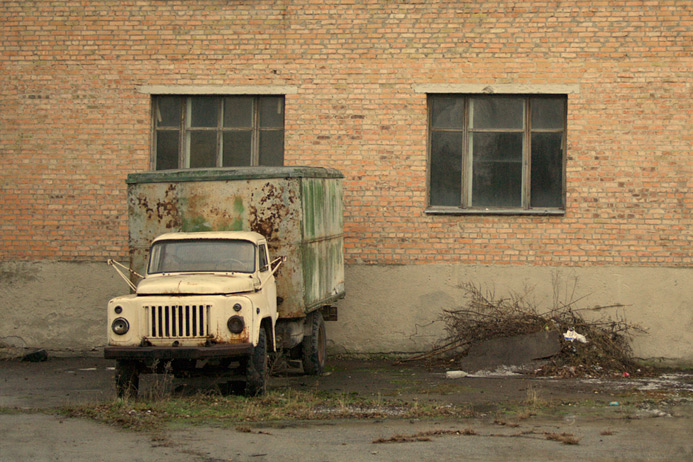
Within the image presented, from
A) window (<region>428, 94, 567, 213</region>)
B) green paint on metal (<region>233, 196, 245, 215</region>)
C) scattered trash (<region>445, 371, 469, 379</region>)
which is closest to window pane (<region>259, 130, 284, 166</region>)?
window (<region>428, 94, 567, 213</region>)


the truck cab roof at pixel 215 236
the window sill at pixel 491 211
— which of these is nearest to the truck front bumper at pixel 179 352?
the truck cab roof at pixel 215 236

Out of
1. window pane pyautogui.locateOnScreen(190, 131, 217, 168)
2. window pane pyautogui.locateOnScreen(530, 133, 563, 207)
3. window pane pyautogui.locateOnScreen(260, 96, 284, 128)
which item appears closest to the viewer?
window pane pyautogui.locateOnScreen(530, 133, 563, 207)

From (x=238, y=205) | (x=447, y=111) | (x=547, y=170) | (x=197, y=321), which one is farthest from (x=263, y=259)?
(x=547, y=170)

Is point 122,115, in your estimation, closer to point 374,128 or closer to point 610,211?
point 374,128

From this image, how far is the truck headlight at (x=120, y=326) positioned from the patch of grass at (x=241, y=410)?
2.37ft

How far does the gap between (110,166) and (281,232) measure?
14.6 ft

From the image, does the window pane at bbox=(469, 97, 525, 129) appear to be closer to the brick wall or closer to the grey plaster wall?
the brick wall

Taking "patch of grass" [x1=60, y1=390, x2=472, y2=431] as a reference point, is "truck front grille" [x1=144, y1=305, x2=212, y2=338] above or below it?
above

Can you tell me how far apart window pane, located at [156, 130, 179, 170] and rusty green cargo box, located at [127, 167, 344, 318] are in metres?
3.13

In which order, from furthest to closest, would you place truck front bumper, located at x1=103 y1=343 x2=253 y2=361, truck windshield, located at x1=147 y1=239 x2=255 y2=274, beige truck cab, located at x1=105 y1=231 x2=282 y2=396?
truck windshield, located at x1=147 y1=239 x2=255 y2=274 < beige truck cab, located at x1=105 y1=231 x2=282 y2=396 < truck front bumper, located at x1=103 y1=343 x2=253 y2=361

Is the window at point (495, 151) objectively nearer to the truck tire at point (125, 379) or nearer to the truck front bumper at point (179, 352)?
the truck front bumper at point (179, 352)

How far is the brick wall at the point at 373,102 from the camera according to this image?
13.8 meters

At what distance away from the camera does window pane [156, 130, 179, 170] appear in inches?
576

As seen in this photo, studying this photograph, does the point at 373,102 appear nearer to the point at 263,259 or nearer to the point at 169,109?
the point at 169,109
